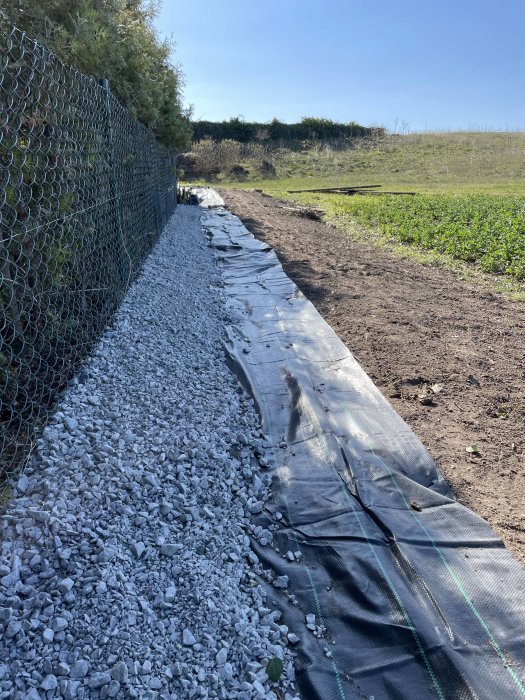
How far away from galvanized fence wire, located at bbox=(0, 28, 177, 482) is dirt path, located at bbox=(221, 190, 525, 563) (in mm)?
2717

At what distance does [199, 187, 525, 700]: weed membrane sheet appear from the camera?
1.91 metres

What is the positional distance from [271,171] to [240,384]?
107 feet

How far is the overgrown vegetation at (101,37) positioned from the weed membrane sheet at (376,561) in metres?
3.46

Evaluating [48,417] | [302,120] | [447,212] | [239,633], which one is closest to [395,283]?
[48,417]

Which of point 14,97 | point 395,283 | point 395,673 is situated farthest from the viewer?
point 395,283

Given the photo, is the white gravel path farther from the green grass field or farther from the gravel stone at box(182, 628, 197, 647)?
the green grass field

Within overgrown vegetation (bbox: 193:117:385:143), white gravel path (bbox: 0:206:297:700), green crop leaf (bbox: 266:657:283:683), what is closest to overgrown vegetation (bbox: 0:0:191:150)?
white gravel path (bbox: 0:206:297:700)

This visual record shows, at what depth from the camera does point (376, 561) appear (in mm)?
2377

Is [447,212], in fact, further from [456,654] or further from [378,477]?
[456,654]

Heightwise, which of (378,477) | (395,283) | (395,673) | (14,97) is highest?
(14,97)

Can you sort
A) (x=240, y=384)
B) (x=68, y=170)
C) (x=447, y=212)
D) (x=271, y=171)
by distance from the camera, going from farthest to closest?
(x=271, y=171), (x=447, y=212), (x=240, y=384), (x=68, y=170)

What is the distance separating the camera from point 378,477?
3000mm

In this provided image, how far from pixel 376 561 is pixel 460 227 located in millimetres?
11011

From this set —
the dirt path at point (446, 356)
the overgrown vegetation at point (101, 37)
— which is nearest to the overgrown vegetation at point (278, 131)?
the overgrown vegetation at point (101, 37)
